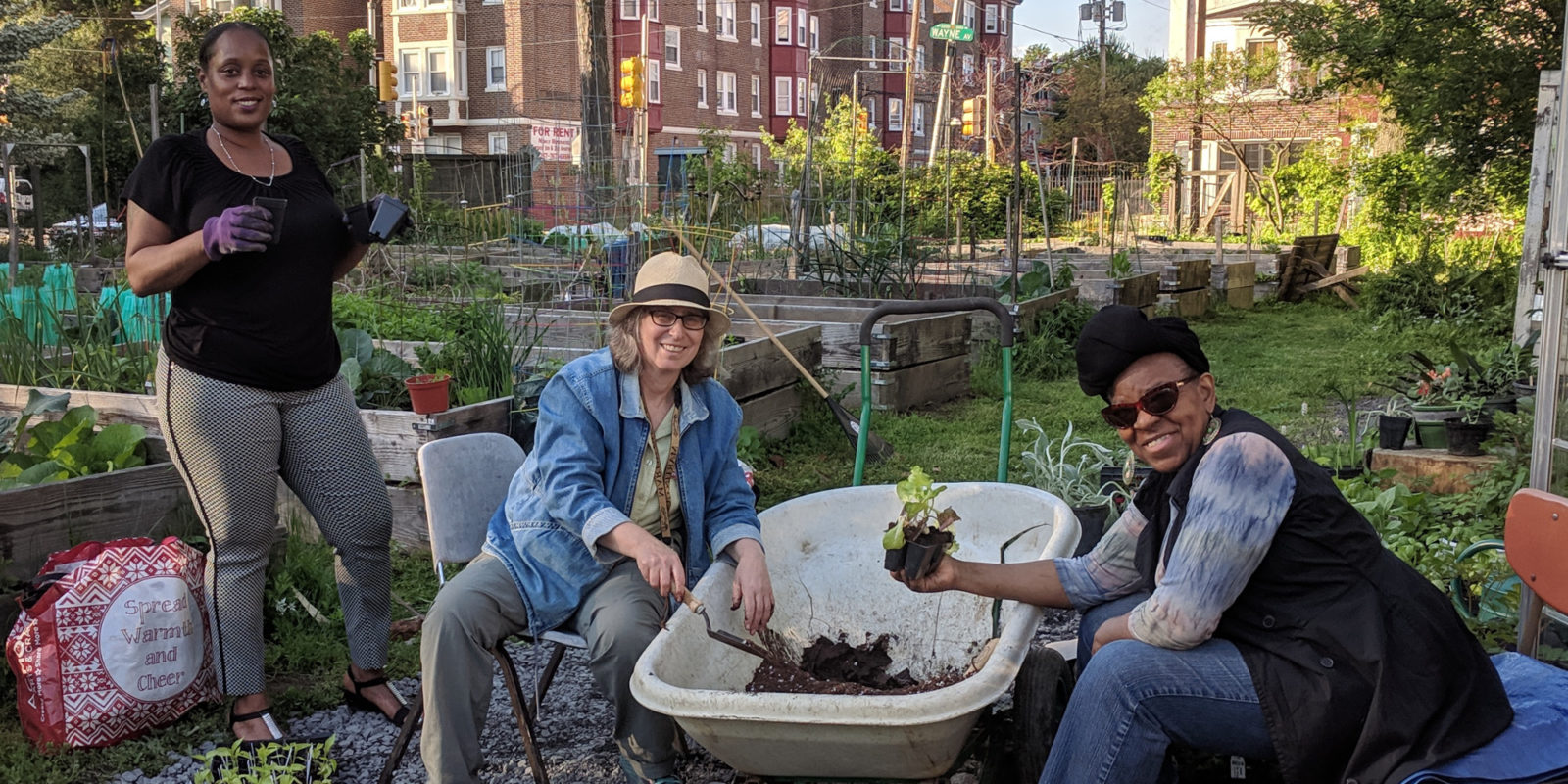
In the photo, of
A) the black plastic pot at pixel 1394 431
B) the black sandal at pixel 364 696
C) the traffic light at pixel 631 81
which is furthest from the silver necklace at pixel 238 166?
the traffic light at pixel 631 81

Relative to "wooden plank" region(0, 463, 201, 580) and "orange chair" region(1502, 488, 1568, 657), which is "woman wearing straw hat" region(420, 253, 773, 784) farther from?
"wooden plank" region(0, 463, 201, 580)

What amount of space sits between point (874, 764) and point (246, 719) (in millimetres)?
1779

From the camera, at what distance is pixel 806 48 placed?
42.4m

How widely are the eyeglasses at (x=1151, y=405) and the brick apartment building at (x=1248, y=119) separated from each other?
18767 mm

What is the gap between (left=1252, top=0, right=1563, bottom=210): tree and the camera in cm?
859

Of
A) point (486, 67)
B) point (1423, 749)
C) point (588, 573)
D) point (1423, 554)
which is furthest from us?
point (486, 67)

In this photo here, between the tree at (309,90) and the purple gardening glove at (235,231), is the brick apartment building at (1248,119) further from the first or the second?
the purple gardening glove at (235,231)

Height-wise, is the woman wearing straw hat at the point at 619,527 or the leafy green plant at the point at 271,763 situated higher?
the woman wearing straw hat at the point at 619,527

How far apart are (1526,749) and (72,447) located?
3.94 meters

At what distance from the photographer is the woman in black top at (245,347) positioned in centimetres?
296

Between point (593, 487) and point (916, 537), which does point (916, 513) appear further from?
point (593, 487)

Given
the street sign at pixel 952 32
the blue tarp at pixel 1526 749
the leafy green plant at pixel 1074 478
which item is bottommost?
the leafy green plant at pixel 1074 478

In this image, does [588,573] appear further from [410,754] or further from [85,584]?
[85,584]

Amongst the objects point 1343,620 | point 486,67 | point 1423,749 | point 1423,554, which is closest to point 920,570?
point 1343,620
